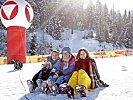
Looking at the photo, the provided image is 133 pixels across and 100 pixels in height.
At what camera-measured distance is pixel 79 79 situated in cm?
757

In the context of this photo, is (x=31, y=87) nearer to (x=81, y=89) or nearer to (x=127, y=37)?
(x=81, y=89)

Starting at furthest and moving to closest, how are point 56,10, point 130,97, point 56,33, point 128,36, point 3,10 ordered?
point 128,36, point 56,10, point 56,33, point 3,10, point 130,97

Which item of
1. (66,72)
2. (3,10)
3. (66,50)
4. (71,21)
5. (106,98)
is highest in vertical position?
(71,21)

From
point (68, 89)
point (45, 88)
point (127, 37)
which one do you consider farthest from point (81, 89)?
point (127, 37)

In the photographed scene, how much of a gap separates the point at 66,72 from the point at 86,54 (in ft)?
2.52

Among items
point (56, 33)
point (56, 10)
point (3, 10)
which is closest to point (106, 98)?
point (3, 10)

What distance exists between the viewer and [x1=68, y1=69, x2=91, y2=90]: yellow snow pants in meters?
7.54

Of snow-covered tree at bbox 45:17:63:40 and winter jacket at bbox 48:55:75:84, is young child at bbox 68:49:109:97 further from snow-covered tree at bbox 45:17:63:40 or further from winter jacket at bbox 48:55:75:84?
snow-covered tree at bbox 45:17:63:40

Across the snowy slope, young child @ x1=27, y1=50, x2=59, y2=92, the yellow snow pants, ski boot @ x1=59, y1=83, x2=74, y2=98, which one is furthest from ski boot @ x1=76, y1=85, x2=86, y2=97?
the snowy slope

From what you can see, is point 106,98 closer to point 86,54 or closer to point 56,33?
point 86,54

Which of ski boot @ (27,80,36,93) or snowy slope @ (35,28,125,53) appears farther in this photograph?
snowy slope @ (35,28,125,53)

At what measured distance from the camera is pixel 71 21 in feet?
356

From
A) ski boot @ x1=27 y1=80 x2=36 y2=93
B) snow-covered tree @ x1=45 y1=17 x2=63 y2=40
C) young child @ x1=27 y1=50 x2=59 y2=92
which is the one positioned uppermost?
snow-covered tree @ x1=45 y1=17 x2=63 y2=40

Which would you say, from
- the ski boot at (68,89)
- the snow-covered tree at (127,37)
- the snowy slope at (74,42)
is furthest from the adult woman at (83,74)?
the snow-covered tree at (127,37)
